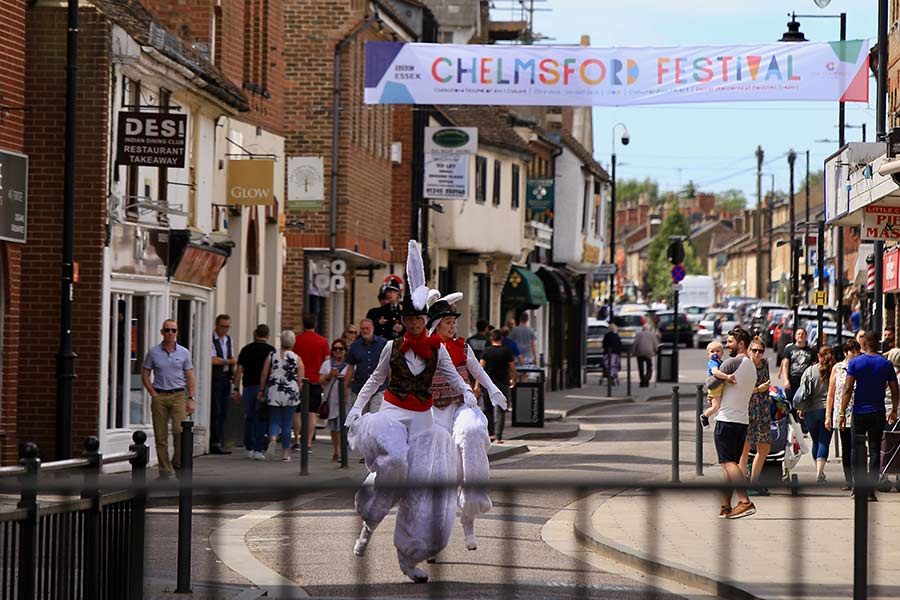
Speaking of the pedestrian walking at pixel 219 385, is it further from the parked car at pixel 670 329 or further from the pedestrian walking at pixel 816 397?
the parked car at pixel 670 329

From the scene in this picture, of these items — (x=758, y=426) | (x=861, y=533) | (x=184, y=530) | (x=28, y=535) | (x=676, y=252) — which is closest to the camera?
(x=861, y=533)

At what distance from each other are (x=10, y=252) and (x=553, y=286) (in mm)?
35748

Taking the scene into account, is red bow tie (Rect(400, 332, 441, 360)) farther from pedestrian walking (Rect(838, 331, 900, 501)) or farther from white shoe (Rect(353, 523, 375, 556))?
pedestrian walking (Rect(838, 331, 900, 501))

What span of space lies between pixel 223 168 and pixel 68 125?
27.1ft

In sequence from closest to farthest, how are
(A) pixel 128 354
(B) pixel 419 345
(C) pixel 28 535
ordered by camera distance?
(C) pixel 28 535 → (B) pixel 419 345 → (A) pixel 128 354

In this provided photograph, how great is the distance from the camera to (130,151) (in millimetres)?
21406

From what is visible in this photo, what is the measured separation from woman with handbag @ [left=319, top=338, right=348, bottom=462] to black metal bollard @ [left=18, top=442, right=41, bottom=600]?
15.8 m

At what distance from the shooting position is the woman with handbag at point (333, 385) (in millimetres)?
22750

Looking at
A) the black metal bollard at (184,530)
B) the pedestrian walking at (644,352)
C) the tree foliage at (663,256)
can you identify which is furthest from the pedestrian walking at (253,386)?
the tree foliage at (663,256)

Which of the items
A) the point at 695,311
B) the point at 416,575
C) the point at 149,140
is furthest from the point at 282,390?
the point at 695,311

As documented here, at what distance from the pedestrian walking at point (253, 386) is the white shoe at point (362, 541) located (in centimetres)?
1732

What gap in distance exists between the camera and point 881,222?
24484mm

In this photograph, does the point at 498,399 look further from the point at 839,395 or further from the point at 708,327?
the point at 708,327

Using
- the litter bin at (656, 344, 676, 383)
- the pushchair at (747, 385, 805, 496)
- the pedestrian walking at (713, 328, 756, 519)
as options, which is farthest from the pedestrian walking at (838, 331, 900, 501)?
the litter bin at (656, 344, 676, 383)
